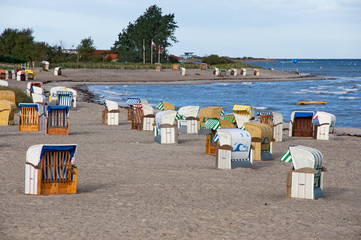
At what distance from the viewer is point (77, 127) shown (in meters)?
19.5

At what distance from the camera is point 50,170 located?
29.1ft

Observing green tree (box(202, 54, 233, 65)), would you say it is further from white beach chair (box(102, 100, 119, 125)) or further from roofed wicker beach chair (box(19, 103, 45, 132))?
roofed wicker beach chair (box(19, 103, 45, 132))

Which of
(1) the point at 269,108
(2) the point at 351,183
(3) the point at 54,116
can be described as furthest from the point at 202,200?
(1) the point at 269,108

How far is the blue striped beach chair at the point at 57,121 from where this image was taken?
55.0ft

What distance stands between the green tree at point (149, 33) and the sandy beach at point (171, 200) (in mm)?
82263

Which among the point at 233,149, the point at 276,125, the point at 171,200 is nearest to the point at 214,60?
the point at 276,125

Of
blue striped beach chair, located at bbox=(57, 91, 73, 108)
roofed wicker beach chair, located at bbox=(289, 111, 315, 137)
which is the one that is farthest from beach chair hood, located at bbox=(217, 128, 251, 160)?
blue striped beach chair, located at bbox=(57, 91, 73, 108)

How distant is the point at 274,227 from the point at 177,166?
4.96 meters

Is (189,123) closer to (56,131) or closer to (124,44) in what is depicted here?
(56,131)

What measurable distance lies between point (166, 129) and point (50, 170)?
22.6 feet

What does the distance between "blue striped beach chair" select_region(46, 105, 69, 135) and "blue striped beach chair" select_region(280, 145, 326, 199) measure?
967 cm

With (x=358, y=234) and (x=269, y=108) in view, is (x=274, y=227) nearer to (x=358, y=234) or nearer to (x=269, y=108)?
(x=358, y=234)

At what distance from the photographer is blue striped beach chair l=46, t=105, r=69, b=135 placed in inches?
659

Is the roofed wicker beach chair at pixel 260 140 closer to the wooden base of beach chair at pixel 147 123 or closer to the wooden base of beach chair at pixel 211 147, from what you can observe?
the wooden base of beach chair at pixel 211 147
